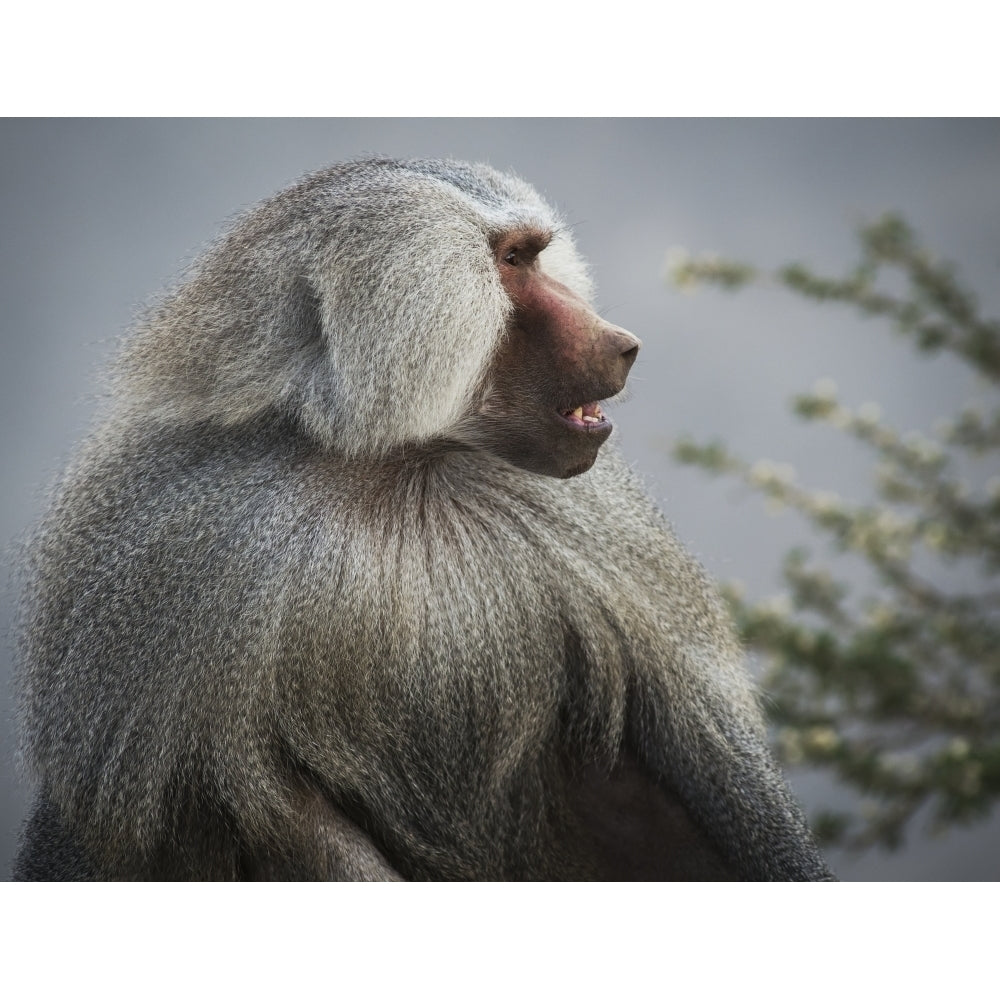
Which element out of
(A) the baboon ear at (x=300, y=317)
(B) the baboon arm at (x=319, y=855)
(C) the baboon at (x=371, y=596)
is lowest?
(B) the baboon arm at (x=319, y=855)

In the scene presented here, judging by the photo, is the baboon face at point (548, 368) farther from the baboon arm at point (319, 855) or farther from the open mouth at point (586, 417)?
the baboon arm at point (319, 855)

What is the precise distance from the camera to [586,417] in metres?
2.31

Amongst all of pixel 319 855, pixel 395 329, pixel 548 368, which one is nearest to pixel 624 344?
pixel 548 368

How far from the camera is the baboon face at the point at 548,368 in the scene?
2.25 m

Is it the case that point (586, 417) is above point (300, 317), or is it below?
below

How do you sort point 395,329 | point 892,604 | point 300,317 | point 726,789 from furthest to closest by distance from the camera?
point 892,604
point 726,789
point 300,317
point 395,329

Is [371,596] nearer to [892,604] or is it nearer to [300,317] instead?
[300,317]

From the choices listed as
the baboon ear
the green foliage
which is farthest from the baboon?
the green foliage

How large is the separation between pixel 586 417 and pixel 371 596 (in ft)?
1.71

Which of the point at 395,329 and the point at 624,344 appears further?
the point at 624,344

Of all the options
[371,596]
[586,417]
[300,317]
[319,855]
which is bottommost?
[319,855]

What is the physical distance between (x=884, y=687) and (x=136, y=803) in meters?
2.25

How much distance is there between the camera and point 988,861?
2.90 m

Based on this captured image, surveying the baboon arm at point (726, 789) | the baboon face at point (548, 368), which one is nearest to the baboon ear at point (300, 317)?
the baboon face at point (548, 368)
